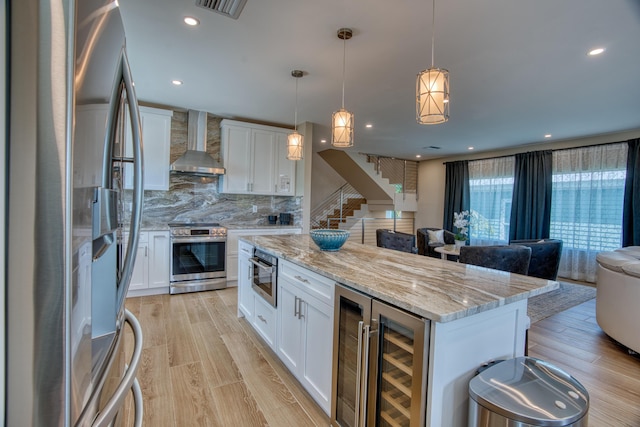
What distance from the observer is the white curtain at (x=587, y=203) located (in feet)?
17.9

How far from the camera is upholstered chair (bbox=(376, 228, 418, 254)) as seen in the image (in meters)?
3.95

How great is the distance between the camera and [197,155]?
4.58 metres

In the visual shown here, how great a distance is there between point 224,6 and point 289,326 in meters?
2.32

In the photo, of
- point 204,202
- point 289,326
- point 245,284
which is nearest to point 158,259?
point 204,202

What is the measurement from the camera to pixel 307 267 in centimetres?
195

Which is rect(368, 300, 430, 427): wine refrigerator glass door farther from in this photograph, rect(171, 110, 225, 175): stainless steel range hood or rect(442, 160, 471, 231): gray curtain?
rect(442, 160, 471, 231): gray curtain

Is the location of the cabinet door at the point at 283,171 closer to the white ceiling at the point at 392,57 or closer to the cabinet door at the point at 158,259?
the white ceiling at the point at 392,57

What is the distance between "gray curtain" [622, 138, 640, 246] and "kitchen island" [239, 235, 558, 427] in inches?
204

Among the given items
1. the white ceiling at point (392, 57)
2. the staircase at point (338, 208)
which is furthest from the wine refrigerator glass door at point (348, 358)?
the staircase at point (338, 208)

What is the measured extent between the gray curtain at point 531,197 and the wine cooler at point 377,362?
6315mm

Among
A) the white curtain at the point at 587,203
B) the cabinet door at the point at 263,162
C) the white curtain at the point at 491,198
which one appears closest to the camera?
the cabinet door at the point at 263,162

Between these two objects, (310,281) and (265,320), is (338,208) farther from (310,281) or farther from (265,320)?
(310,281)

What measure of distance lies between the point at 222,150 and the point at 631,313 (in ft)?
17.1

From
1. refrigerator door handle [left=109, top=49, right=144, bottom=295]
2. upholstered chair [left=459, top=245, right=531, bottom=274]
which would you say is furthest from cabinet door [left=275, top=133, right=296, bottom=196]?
refrigerator door handle [left=109, top=49, right=144, bottom=295]
